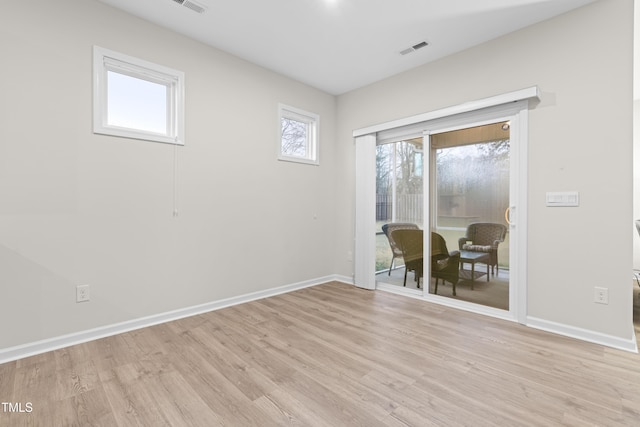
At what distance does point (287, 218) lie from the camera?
4.04m

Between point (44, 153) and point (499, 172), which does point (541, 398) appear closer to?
point (499, 172)

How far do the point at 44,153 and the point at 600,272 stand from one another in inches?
180

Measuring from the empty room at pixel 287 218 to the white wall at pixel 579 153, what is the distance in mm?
16

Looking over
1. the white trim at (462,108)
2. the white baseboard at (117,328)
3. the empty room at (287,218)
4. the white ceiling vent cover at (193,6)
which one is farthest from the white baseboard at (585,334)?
the white ceiling vent cover at (193,6)

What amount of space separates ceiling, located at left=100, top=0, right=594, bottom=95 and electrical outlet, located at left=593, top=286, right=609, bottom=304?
95.1 inches

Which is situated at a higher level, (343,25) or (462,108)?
(343,25)

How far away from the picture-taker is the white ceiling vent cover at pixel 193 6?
2.55 meters

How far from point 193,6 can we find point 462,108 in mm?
2783

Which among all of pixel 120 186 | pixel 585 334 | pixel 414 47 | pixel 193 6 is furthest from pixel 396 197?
pixel 120 186

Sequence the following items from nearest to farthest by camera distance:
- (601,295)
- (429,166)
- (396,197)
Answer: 1. (601,295)
2. (429,166)
3. (396,197)

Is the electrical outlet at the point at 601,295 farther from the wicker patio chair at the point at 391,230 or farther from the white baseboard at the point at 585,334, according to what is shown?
the wicker patio chair at the point at 391,230

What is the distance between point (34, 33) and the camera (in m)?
2.27

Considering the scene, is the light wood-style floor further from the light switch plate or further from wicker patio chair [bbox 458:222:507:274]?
the light switch plate

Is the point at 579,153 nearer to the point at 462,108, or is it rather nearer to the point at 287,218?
the point at 462,108
